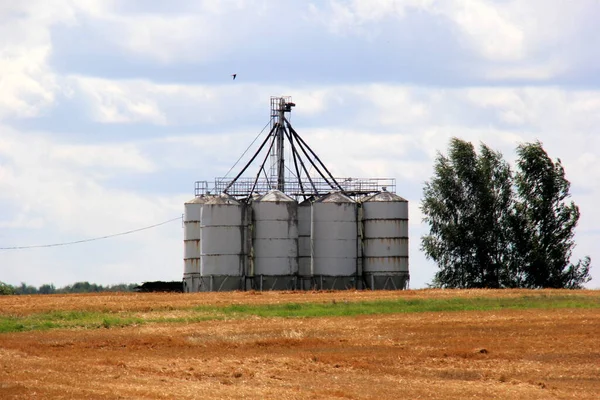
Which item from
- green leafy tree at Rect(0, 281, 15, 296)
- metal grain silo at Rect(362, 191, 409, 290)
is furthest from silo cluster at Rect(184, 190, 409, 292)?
green leafy tree at Rect(0, 281, 15, 296)

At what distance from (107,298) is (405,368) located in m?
33.2

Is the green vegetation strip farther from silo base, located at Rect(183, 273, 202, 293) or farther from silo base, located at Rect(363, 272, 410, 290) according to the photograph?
silo base, located at Rect(183, 273, 202, 293)

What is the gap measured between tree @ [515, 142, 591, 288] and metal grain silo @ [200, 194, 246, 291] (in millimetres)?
23765

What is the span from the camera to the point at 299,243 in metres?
86.4

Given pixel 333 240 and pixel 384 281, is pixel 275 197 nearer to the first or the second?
pixel 333 240

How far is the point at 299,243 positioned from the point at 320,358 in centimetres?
4689

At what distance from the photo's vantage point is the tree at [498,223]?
94188mm

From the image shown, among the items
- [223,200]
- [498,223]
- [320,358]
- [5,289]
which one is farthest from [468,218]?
[320,358]

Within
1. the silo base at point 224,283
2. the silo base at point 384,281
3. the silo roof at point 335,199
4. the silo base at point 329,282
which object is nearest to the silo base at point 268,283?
the silo base at point 224,283

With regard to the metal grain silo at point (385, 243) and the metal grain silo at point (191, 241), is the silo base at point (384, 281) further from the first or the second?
the metal grain silo at point (191, 241)

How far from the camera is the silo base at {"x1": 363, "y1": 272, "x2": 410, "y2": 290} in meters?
84.8

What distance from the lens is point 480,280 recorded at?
311 ft

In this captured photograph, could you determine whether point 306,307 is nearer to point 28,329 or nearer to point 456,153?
point 28,329

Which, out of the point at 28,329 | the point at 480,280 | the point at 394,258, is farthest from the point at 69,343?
the point at 480,280
